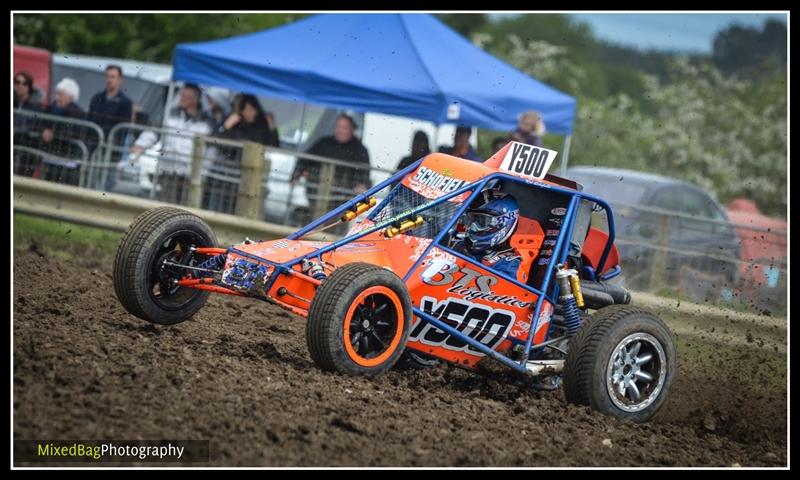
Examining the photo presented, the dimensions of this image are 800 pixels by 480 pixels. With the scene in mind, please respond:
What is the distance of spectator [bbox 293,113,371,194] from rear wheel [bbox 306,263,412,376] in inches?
218

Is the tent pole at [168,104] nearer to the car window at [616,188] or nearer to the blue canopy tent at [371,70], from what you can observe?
the blue canopy tent at [371,70]

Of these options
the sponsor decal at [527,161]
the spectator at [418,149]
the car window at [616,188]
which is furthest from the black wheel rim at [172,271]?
the car window at [616,188]

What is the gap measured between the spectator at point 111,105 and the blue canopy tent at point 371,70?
728 mm

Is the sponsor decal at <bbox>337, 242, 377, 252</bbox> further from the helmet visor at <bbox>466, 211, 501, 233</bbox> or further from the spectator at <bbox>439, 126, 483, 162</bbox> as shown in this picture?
the spectator at <bbox>439, 126, 483, 162</bbox>

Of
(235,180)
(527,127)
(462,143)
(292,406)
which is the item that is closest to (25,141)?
(235,180)

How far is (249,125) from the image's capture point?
1359 centimetres

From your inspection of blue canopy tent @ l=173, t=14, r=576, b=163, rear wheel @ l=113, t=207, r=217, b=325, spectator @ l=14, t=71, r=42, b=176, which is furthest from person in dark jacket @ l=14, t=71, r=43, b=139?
rear wheel @ l=113, t=207, r=217, b=325

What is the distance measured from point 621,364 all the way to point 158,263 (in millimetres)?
2941

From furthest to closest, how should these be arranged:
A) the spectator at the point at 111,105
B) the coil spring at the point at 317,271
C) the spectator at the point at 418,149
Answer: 1. the spectator at the point at 111,105
2. the spectator at the point at 418,149
3. the coil spring at the point at 317,271

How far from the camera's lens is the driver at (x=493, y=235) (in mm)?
7289

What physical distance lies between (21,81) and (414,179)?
8020mm

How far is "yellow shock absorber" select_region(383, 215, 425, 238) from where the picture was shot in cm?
698

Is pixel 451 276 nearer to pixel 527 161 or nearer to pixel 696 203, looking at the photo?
pixel 527 161
